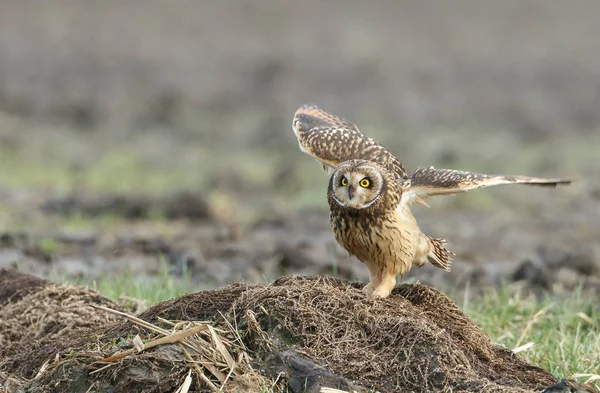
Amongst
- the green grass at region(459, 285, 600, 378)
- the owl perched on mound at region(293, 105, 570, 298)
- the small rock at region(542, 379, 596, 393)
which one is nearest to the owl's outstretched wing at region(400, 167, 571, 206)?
the owl perched on mound at region(293, 105, 570, 298)

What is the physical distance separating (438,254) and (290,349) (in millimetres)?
1657

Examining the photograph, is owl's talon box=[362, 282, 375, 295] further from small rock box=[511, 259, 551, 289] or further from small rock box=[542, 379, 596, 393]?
small rock box=[511, 259, 551, 289]

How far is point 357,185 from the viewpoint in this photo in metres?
5.52

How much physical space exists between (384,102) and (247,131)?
13.6 feet

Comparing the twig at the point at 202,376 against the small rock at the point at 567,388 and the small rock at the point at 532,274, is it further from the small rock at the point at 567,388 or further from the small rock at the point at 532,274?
the small rock at the point at 532,274

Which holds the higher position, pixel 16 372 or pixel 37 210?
pixel 16 372

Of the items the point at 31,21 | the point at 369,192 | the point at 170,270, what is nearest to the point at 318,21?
the point at 31,21

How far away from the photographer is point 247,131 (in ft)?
69.9

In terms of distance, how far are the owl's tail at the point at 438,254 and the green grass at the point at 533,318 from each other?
0.67m

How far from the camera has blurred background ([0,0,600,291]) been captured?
410 inches

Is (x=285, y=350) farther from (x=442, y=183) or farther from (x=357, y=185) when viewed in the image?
(x=442, y=183)

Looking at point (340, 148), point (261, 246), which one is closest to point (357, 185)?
point (340, 148)

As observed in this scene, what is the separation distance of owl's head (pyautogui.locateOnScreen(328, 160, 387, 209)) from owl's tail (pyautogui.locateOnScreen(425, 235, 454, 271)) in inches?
29.7

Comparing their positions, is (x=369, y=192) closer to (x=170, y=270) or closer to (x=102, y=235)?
(x=170, y=270)
